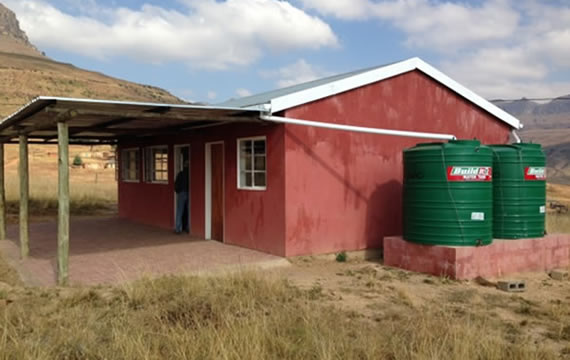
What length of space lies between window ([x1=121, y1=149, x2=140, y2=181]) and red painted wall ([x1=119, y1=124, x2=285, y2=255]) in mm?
1748

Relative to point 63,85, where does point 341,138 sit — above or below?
below

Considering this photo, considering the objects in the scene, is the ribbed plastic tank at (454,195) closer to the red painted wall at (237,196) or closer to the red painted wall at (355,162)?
the red painted wall at (355,162)

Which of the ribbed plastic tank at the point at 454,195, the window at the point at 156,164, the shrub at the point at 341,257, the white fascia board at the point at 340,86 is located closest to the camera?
the ribbed plastic tank at the point at 454,195

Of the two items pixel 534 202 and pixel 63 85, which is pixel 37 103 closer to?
pixel 534 202

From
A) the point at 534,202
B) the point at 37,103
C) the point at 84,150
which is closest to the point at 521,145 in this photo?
the point at 534,202

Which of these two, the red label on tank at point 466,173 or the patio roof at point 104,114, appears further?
the red label on tank at point 466,173

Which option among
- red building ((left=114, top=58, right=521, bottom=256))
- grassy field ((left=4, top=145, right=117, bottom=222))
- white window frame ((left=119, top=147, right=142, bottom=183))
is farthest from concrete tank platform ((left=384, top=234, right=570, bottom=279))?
grassy field ((left=4, top=145, right=117, bottom=222))

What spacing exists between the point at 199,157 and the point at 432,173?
549cm

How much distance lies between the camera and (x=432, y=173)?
29.7ft

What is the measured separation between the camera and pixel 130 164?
1673 cm

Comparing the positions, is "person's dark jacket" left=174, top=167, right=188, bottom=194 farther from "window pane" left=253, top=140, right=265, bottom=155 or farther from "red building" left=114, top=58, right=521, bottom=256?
"window pane" left=253, top=140, right=265, bottom=155

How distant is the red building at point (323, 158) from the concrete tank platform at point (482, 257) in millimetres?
1295

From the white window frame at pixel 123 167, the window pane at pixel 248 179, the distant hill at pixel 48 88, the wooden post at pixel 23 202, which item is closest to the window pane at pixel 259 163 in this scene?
the window pane at pixel 248 179

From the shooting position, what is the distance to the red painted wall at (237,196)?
9.91 metres
